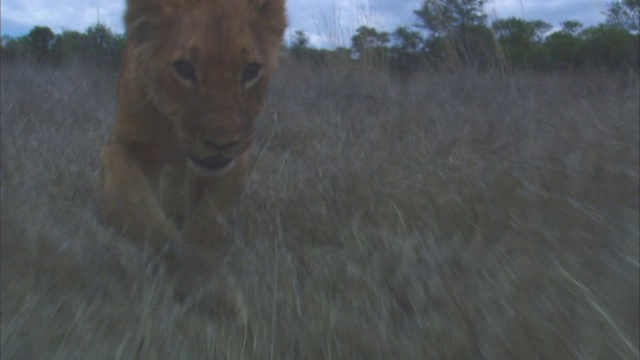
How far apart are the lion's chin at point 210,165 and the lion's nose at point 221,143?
3.8 inches

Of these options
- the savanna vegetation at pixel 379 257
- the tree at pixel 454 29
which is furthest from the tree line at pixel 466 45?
the savanna vegetation at pixel 379 257

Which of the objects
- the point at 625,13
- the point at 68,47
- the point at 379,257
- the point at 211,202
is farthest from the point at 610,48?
the point at 68,47

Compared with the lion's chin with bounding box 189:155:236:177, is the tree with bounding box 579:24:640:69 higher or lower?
higher

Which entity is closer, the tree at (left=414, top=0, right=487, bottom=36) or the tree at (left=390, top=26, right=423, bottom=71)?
the tree at (left=414, top=0, right=487, bottom=36)

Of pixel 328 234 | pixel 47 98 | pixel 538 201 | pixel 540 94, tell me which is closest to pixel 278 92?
pixel 47 98

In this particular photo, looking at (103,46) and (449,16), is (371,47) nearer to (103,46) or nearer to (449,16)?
(449,16)

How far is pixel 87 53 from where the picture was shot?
1098 centimetres

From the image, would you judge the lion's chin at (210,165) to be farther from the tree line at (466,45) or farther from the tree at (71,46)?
the tree at (71,46)

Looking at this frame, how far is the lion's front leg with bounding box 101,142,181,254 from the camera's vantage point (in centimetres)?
364

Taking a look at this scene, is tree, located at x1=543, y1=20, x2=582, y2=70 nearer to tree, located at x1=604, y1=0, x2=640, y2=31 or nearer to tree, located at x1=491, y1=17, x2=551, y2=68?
tree, located at x1=491, y1=17, x2=551, y2=68

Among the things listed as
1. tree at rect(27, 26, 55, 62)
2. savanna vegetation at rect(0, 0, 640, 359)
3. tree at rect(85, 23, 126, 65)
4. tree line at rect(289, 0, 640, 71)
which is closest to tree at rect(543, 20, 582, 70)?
tree line at rect(289, 0, 640, 71)

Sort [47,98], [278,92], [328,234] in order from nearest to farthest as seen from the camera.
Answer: [328,234]
[47,98]
[278,92]

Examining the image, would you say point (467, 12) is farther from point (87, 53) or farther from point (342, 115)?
point (87, 53)

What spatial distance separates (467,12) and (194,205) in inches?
177
